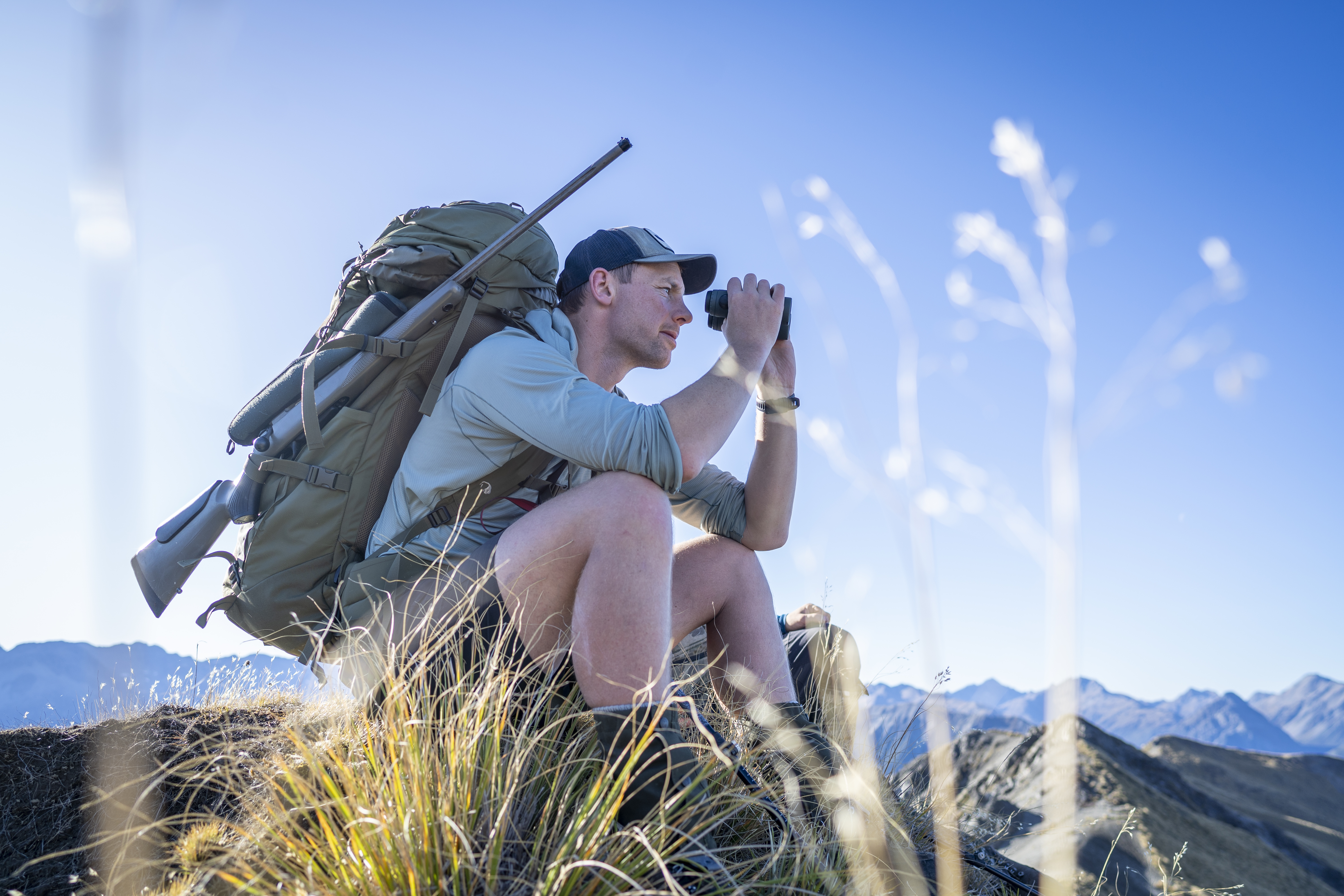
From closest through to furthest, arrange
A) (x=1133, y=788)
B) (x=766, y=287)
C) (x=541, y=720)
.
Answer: (x=541, y=720), (x=766, y=287), (x=1133, y=788)

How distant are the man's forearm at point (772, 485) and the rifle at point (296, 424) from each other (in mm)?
1044

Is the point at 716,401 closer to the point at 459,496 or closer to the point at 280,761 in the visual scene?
the point at 459,496

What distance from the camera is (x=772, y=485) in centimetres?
268

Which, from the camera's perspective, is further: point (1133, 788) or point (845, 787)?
point (1133, 788)

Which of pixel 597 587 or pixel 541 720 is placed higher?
pixel 597 587

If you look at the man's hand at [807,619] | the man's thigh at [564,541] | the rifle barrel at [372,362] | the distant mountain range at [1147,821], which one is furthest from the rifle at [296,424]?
the distant mountain range at [1147,821]

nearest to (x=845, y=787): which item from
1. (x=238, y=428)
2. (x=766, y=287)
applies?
(x=766, y=287)

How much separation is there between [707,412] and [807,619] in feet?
4.69

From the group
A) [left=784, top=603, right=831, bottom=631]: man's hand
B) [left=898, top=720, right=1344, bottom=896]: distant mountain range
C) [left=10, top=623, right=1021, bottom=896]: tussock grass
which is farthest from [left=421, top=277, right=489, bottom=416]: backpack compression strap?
[left=898, top=720, right=1344, bottom=896]: distant mountain range

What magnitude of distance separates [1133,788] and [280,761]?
778 centimetres

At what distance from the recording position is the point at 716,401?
211 centimetres

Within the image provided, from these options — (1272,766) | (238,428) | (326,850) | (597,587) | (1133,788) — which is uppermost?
(238,428)

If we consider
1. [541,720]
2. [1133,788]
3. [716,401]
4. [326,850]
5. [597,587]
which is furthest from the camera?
[1133,788]

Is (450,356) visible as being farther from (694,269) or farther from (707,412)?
(694,269)
